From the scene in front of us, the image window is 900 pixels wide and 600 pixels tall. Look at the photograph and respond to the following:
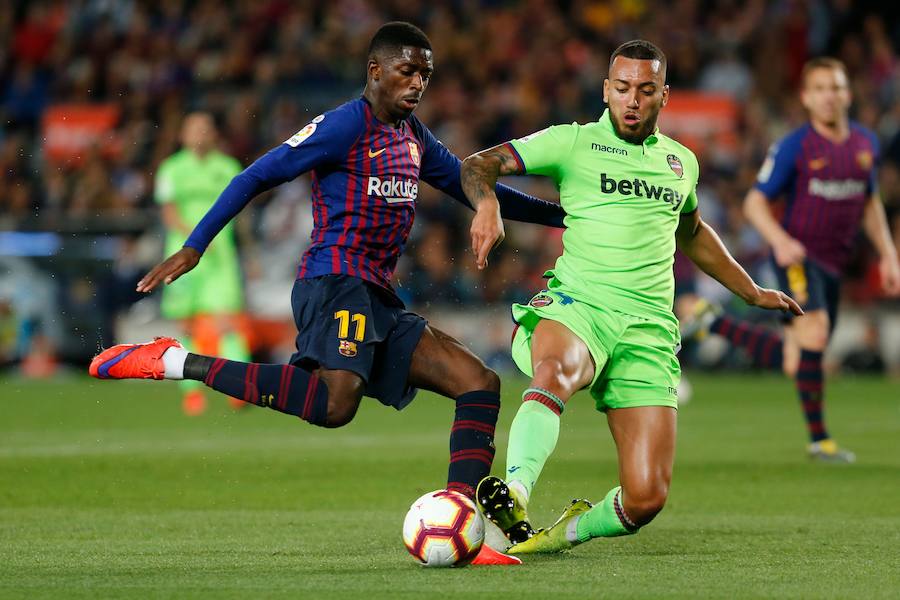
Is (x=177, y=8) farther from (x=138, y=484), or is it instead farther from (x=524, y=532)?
(x=524, y=532)

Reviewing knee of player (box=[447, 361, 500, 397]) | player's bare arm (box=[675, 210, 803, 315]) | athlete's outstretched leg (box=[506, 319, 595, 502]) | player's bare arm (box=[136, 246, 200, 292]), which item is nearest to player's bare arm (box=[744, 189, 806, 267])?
player's bare arm (box=[675, 210, 803, 315])

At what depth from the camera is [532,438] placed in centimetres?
541

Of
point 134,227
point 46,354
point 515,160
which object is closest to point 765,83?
point 134,227

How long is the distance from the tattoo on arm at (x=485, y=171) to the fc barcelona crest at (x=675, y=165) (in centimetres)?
69

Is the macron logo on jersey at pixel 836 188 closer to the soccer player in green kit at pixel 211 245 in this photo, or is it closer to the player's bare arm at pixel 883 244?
the player's bare arm at pixel 883 244

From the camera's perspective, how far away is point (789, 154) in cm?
999

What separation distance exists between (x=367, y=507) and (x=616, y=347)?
2071 mm

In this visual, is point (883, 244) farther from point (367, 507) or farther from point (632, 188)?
point (632, 188)

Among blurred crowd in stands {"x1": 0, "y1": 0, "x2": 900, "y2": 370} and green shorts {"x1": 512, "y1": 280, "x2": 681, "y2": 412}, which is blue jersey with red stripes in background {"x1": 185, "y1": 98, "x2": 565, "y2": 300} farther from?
blurred crowd in stands {"x1": 0, "y1": 0, "x2": 900, "y2": 370}

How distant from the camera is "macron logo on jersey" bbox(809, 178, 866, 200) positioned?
395 inches

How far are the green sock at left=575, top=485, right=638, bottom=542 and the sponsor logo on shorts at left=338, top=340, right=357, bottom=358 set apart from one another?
114 centimetres

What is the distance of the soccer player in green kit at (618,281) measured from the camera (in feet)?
19.1

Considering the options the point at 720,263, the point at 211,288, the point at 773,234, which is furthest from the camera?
the point at 211,288

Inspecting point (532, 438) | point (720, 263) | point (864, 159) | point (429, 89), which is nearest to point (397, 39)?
point (720, 263)
